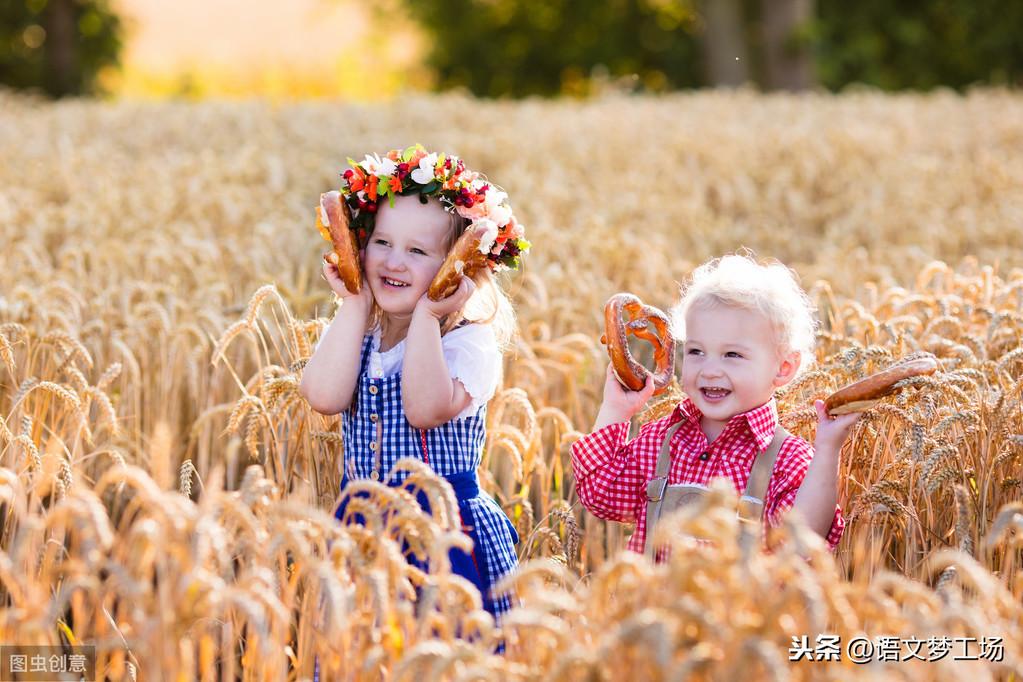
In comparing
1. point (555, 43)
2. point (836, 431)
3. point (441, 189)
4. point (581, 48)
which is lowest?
point (836, 431)

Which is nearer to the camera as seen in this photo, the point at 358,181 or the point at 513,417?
the point at 358,181

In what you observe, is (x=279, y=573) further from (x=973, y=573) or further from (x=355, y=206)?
(x=973, y=573)

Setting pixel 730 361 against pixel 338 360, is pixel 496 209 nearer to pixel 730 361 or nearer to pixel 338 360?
pixel 338 360

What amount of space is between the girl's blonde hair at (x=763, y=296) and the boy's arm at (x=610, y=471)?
0.34 meters

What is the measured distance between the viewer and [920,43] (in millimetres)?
23922

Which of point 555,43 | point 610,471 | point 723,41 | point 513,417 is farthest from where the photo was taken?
point 555,43

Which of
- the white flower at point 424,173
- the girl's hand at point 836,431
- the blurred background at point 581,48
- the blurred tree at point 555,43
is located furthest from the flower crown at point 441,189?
the blurred tree at point 555,43

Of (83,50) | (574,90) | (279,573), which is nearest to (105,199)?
(279,573)

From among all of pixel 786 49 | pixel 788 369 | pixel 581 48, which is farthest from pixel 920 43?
pixel 788 369

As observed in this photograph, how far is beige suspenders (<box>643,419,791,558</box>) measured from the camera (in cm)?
280

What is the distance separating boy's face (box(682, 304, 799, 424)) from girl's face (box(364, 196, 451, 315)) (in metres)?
0.62

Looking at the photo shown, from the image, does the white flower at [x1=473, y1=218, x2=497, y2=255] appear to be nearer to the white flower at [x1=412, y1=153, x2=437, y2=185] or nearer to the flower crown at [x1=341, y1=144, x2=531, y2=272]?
the flower crown at [x1=341, y1=144, x2=531, y2=272]

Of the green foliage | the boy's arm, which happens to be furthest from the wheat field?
the green foliage

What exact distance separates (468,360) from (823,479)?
83 cm
